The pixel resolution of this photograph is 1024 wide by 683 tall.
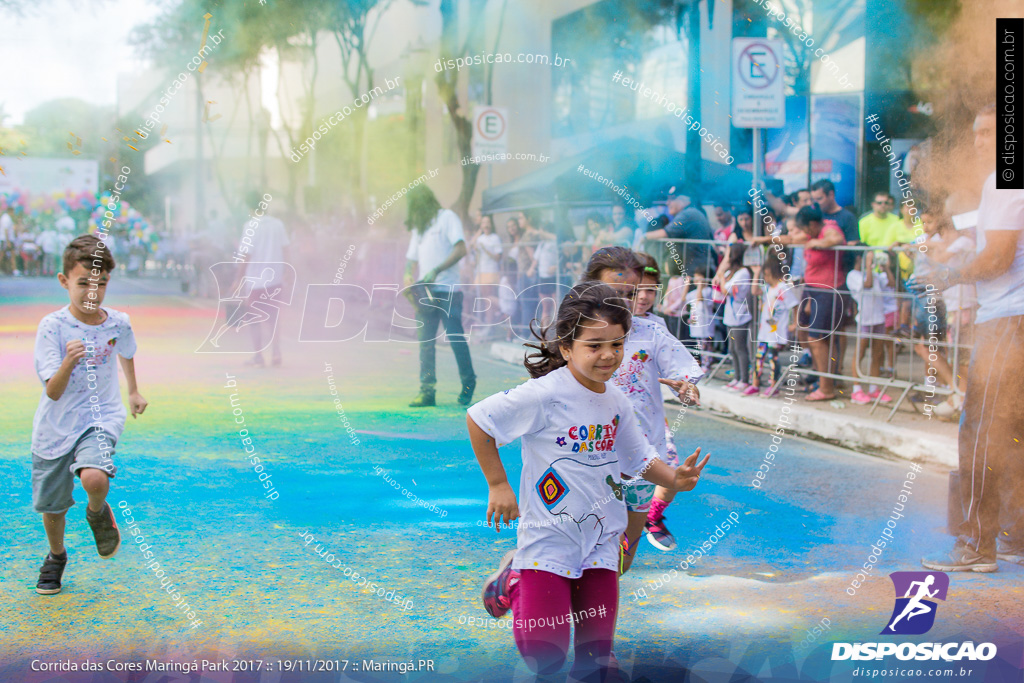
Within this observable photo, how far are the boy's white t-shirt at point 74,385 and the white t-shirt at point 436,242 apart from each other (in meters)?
1.17

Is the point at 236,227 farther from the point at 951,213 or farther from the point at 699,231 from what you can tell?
the point at 699,231

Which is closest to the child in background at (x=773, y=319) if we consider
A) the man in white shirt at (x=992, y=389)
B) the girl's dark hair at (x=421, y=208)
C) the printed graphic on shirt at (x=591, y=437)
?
the man in white shirt at (x=992, y=389)

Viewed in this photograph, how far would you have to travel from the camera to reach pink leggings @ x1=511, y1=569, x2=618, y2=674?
2514 mm

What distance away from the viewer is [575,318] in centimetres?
262

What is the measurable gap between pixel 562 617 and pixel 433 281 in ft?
6.23

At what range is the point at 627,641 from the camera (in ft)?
10.0

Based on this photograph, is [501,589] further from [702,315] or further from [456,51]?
[702,315]

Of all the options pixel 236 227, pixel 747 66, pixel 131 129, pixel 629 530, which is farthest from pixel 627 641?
pixel 747 66

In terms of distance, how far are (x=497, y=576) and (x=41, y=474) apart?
1723mm

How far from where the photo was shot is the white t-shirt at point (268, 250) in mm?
3549

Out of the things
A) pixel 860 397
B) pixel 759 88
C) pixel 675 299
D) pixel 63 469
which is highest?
pixel 759 88

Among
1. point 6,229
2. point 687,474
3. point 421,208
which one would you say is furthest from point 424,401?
point 687,474

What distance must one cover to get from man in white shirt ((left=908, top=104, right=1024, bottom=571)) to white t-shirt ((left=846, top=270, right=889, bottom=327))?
2.97 meters

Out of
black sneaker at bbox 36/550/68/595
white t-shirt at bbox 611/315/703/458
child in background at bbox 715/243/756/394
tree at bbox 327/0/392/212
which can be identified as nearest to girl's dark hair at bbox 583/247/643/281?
white t-shirt at bbox 611/315/703/458
